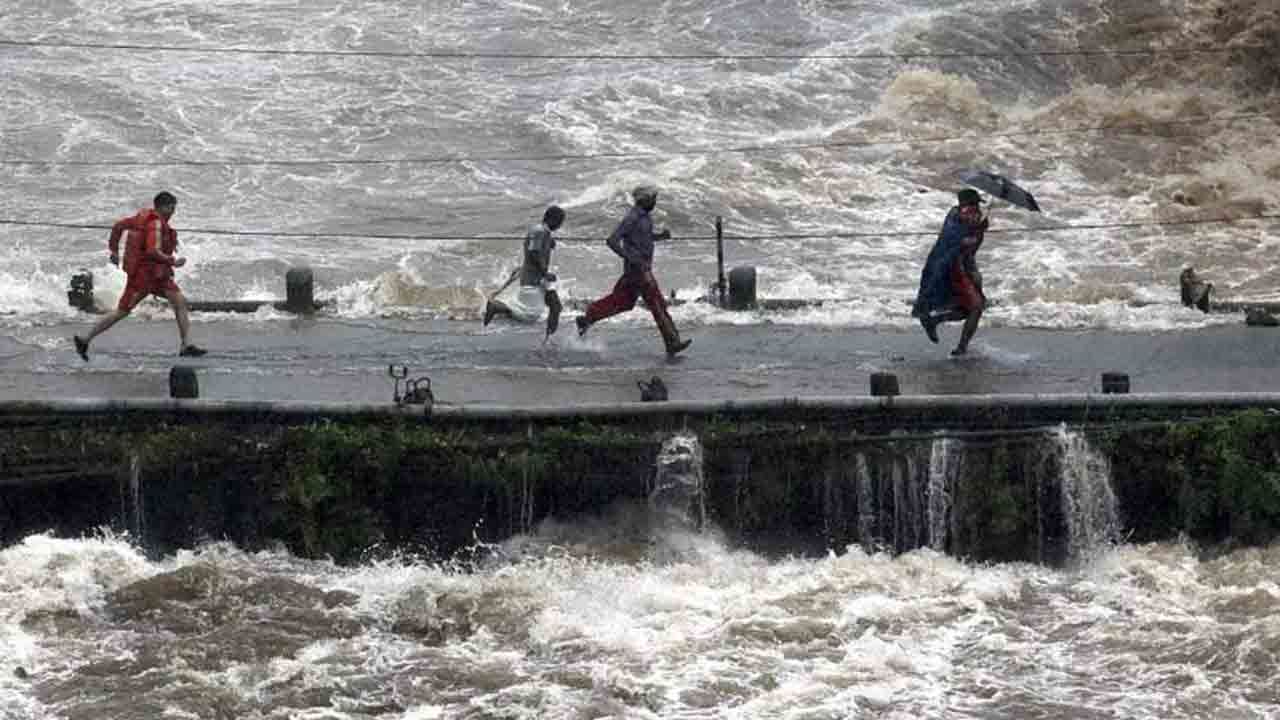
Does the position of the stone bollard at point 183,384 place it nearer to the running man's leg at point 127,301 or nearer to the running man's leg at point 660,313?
the running man's leg at point 127,301

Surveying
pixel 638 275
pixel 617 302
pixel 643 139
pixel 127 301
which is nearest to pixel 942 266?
pixel 638 275

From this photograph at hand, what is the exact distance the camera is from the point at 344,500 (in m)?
19.2

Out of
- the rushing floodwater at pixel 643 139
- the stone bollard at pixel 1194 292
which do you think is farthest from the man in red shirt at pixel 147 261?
the stone bollard at pixel 1194 292

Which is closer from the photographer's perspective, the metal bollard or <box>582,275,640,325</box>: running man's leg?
<box>582,275,640,325</box>: running man's leg

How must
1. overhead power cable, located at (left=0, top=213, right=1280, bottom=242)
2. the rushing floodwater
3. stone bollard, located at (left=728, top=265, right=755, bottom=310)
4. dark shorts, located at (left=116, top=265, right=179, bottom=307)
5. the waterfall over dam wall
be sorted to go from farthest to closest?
overhead power cable, located at (left=0, top=213, right=1280, bottom=242) < the rushing floodwater < stone bollard, located at (left=728, top=265, right=755, bottom=310) < dark shorts, located at (left=116, top=265, right=179, bottom=307) < the waterfall over dam wall

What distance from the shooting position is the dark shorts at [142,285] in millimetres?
20766

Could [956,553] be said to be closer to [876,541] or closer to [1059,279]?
[876,541]

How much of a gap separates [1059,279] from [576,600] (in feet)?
35.3

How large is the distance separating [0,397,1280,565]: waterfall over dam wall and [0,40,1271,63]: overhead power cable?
18128mm

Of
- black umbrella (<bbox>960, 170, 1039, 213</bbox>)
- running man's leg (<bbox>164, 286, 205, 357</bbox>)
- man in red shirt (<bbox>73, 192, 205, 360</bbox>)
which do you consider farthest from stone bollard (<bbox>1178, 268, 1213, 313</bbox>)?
man in red shirt (<bbox>73, 192, 205, 360</bbox>)

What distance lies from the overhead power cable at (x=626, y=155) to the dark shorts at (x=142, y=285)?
462 inches

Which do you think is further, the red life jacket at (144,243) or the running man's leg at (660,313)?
the running man's leg at (660,313)

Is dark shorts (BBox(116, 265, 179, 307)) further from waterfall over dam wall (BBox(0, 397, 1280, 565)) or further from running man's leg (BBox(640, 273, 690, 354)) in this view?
running man's leg (BBox(640, 273, 690, 354))

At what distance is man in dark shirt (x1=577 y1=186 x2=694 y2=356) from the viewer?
20.7m
